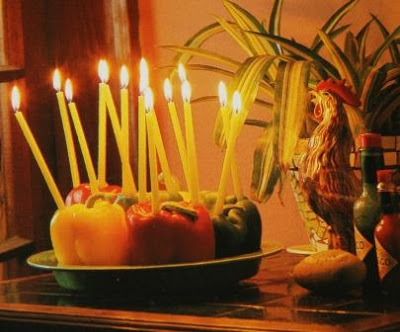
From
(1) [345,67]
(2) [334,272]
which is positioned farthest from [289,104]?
(2) [334,272]

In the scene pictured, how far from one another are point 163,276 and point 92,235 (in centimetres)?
11

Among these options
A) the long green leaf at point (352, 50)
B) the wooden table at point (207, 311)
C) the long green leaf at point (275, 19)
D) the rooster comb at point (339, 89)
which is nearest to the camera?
the wooden table at point (207, 311)

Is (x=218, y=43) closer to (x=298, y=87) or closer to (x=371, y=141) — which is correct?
(x=298, y=87)

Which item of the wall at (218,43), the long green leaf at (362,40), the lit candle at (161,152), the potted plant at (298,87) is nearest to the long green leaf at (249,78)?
the potted plant at (298,87)

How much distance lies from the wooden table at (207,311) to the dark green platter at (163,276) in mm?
16

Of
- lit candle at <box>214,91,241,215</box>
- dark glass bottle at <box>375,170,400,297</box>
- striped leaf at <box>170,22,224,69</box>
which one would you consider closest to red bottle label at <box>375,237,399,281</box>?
dark glass bottle at <box>375,170,400,297</box>

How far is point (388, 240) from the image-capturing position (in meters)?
1.13

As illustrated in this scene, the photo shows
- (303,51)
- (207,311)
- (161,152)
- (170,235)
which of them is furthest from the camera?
(303,51)

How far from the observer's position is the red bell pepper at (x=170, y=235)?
118cm

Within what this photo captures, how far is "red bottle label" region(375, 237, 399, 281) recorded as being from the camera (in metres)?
1.12

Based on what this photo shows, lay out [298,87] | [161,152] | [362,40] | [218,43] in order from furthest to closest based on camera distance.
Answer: [218,43] < [362,40] < [298,87] < [161,152]

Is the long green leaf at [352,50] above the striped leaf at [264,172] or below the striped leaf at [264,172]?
above

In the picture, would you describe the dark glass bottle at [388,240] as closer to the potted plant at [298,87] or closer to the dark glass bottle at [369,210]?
the dark glass bottle at [369,210]

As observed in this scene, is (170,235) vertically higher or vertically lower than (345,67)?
lower
